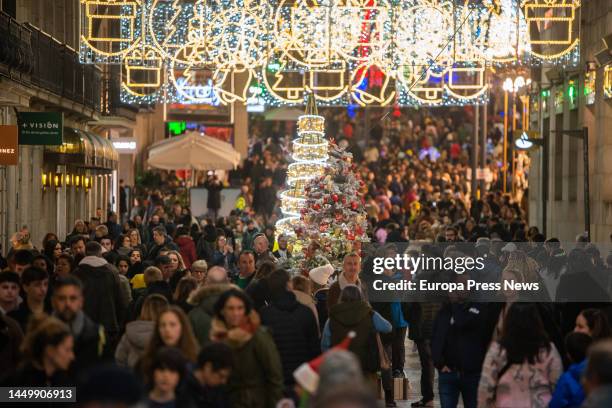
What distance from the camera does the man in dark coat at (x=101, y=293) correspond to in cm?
1478

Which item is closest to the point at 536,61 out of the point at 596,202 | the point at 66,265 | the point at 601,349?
the point at 596,202

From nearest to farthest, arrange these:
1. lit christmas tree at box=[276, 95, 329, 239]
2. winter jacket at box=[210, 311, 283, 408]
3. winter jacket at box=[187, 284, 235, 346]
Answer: winter jacket at box=[210, 311, 283, 408], winter jacket at box=[187, 284, 235, 346], lit christmas tree at box=[276, 95, 329, 239]

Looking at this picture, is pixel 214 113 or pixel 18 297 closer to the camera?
pixel 18 297

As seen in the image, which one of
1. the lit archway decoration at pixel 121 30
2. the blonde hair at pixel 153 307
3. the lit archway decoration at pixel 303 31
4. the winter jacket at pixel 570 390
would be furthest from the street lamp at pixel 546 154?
the winter jacket at pixel 570 390

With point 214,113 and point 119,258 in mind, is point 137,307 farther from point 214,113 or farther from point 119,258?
point 214,113

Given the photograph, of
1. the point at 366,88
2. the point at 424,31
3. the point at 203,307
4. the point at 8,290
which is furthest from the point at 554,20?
the point at 8,290

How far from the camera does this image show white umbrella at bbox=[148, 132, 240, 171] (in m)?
36.0

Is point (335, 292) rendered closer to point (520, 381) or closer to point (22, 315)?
point (22, 315)

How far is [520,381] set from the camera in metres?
10.6

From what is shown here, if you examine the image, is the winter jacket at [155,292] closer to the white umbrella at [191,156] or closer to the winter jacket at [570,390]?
the winter jacket at [570,390]

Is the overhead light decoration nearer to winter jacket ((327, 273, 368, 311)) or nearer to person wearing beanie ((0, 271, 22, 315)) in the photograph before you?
winter jacket ((327, 273, 368, 311))

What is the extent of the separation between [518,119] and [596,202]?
99.5 ft

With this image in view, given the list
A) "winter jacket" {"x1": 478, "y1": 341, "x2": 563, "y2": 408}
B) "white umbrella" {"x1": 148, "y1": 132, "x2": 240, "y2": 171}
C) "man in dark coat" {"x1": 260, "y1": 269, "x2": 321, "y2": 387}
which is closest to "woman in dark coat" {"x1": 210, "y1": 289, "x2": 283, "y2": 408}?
"man in dark coat" {"x1": 260, "y1": 269, "x2": 321, "y2": 387}

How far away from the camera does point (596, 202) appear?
2888 cm
